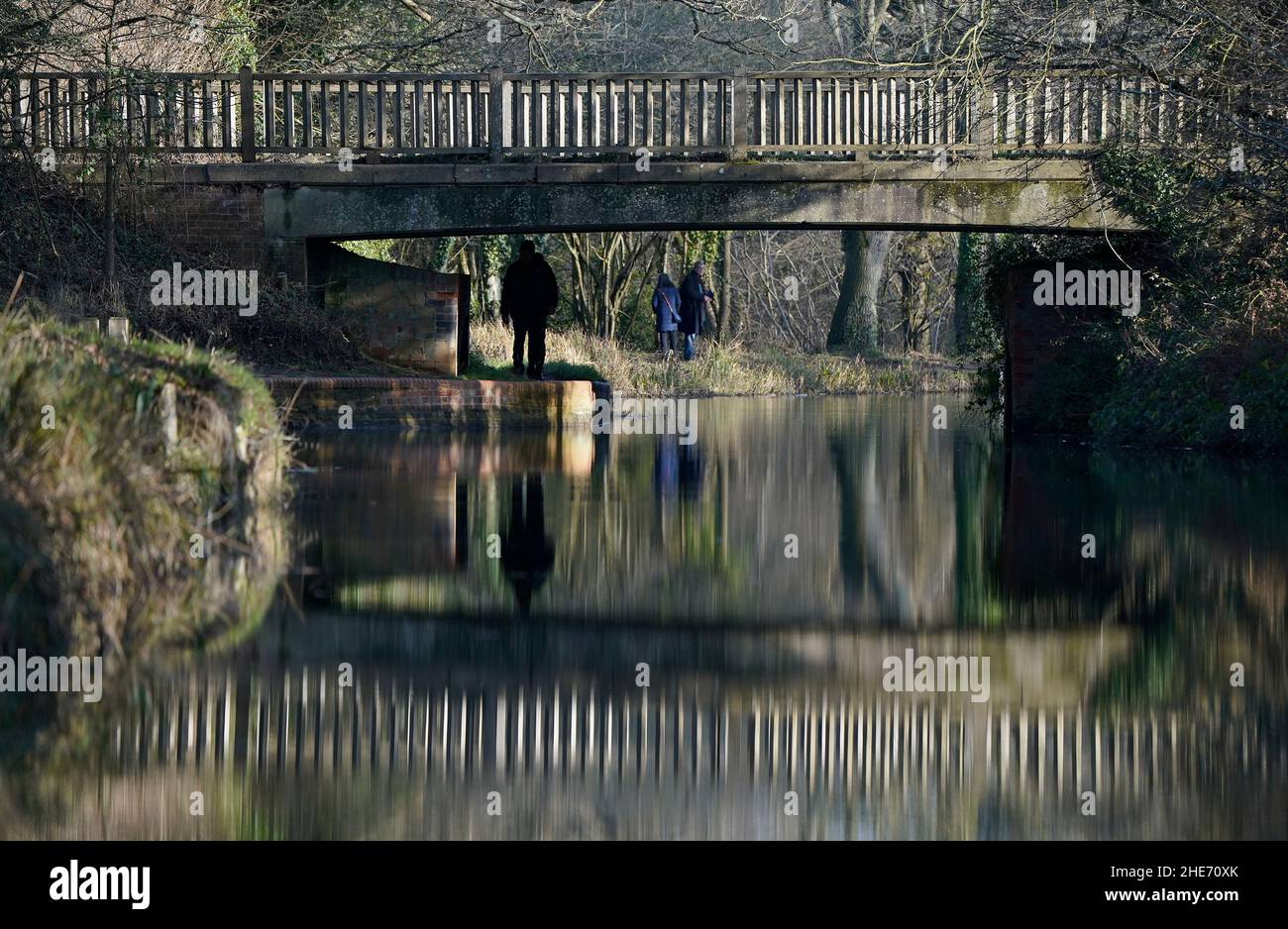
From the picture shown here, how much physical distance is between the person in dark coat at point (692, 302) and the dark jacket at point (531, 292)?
1686 cm

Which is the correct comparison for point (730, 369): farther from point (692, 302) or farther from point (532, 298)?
point (532, 298)

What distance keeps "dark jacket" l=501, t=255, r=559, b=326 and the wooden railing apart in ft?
7.99

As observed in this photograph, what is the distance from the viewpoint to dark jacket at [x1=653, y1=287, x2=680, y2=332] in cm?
4284

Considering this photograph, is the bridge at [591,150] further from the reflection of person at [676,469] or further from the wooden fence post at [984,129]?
the reflection of person at [676,469]

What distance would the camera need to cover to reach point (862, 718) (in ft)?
23.5

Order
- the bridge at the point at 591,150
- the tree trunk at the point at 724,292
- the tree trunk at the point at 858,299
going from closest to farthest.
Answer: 1. the bridge at the point at 591,150
2. the tree trunk at the point at 858,299
3. the tree trunk at the point at 724,292

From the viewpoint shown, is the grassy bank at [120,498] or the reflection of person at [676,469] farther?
the reflection of person at [676,469]

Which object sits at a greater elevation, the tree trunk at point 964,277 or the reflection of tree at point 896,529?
the tree trunk at point 964,277

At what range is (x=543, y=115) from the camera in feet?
79.5

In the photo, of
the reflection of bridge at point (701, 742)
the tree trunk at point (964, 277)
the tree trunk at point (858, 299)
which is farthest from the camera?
the tree trunk at point (858, 299)

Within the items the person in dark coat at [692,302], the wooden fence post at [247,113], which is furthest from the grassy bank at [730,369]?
the wooden fence post at [247,113]

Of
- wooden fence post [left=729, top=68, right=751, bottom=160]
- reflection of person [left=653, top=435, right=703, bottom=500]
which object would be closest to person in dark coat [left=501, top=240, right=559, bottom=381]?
reflection of person [left=653, top=435, right=703, bottom=500]

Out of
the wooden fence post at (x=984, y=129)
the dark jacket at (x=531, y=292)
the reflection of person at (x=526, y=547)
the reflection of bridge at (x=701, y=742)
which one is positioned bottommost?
the reflection of bridge at (x=701, y=742)

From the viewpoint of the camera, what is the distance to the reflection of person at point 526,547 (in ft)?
34.2
